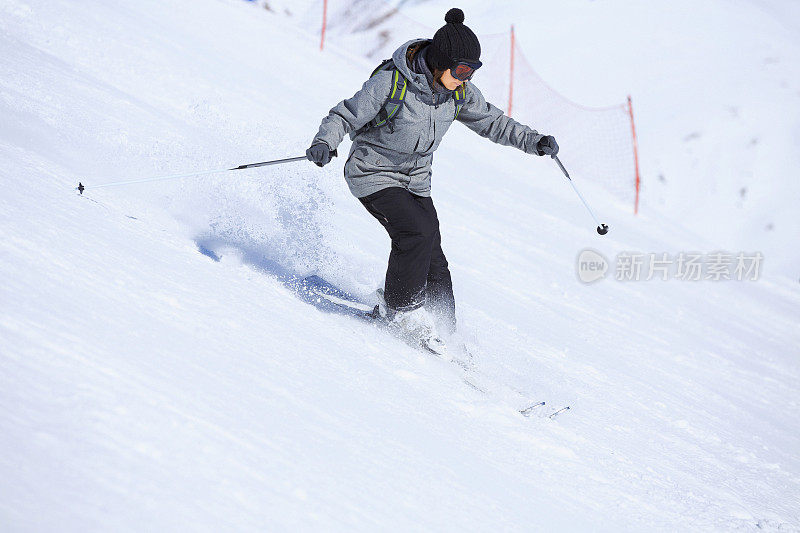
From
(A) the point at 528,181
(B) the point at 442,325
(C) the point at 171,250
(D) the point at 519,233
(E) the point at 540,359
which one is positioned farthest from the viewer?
(A) the point at 528,181

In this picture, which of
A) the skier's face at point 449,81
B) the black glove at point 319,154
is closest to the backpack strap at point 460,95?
the skier's face at point 449,81

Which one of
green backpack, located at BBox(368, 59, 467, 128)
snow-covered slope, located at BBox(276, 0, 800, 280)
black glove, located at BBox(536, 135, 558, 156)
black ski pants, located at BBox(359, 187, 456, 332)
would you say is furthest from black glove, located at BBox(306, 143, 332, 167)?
snow-covered slope, located at BBox(276, 0, 800, 280)

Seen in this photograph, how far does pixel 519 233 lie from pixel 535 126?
579 cm

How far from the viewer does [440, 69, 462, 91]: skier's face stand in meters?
3.22

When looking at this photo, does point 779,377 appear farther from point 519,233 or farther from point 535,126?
point 535,126

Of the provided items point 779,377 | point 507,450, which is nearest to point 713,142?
point 779,377

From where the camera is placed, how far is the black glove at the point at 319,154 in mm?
3146

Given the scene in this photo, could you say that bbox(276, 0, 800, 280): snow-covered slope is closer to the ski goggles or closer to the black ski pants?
the black ski pants

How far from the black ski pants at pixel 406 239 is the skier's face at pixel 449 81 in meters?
0.57

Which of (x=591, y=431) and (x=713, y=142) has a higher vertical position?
(x=713, y=142)

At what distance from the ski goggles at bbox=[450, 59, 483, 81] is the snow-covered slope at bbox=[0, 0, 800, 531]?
4.30ft

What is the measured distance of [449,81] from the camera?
10.7 feet

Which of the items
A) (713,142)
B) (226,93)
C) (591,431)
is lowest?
(226,93)

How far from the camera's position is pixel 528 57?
18.0 meters
